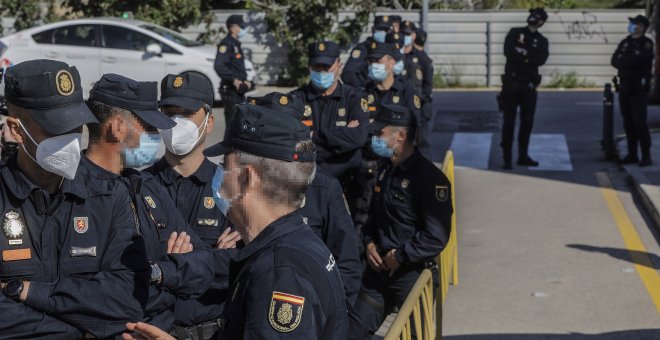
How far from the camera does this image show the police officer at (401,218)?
627 centimetres

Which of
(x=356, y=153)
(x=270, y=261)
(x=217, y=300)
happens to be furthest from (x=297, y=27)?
(x=270, y=261)

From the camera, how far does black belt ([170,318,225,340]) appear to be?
4.50 metres

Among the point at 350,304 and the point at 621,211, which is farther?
the point at 621,211

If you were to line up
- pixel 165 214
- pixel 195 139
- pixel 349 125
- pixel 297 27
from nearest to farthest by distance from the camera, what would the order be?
pixel 165 214 < pixel 195 139 < pixel 349 125 < pixel 297 27

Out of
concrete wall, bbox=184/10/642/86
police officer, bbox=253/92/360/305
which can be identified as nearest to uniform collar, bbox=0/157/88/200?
police officer, bbox=253/92/360/305

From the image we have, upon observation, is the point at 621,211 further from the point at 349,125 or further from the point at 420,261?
the point at 420,261

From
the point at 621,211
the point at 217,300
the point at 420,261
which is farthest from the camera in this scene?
the point at 621,211

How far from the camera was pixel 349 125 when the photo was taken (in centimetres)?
811

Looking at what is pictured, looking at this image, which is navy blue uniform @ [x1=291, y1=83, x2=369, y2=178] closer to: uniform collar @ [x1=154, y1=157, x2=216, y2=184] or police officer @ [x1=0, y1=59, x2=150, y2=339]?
uniform collar @ [x1=154, y1=157, x2=216, y2=184]

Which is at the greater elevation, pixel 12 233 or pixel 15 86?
pixel 15 86

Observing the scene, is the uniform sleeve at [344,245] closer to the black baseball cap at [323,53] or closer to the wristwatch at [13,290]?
the wristwatch at [13,290]

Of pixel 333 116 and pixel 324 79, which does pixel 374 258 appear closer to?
pixel 333 116

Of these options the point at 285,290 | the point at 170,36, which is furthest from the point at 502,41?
the point at 285,290

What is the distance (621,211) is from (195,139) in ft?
24.8
